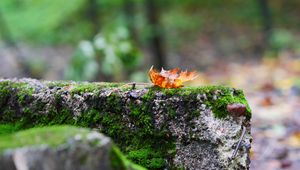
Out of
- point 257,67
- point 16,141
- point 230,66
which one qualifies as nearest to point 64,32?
point 230,66

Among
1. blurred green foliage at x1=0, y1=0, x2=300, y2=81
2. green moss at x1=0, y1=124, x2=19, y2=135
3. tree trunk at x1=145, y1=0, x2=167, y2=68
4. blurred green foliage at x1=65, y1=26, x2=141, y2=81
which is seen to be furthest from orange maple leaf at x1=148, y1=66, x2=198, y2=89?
tree trunk at x1=145, y1=0, x2=167, y2=68

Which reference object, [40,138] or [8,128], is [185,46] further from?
[40,138]

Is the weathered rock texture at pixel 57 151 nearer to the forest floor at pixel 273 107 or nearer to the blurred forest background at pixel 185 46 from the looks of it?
the forest floor at pixel 273 107

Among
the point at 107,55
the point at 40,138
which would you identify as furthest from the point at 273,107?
the point at 40,138

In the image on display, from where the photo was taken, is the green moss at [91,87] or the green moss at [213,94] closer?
the green moss at [213,94]

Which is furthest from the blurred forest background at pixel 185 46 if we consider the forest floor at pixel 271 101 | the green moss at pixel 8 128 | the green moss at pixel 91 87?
the green moss at pixel 8 128

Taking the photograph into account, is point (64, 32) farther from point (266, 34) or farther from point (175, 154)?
point (175, 154)

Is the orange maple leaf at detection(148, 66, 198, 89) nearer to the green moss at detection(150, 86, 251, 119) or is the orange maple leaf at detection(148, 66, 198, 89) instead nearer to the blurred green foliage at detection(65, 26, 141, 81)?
the green moss at detection(150, 86, 251, 119)
